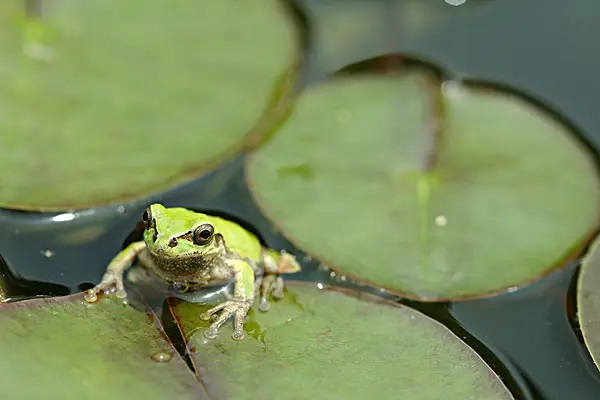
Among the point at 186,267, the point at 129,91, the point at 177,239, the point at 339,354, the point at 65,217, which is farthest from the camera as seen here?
the point at 129,91

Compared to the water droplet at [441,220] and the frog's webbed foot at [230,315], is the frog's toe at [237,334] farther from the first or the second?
the water droplet at [441,220]

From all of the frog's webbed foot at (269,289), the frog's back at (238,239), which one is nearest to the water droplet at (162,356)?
the frog's webbed foot at (269,289)

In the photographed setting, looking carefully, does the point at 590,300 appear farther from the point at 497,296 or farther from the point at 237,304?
the point at 237,304

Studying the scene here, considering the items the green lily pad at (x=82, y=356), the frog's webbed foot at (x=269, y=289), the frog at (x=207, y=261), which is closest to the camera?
the green lily pad at (x=82, y=356)

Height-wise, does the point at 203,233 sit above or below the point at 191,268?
above

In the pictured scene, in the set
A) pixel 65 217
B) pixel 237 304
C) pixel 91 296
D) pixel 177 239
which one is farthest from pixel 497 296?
pixel 65 217

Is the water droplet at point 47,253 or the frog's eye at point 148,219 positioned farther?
the water droplet at point 47,253

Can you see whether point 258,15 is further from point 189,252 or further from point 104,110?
point 189,252

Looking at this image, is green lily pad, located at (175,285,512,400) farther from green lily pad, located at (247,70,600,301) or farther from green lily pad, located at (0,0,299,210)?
green lily pad, located at (0,0,299,210)
